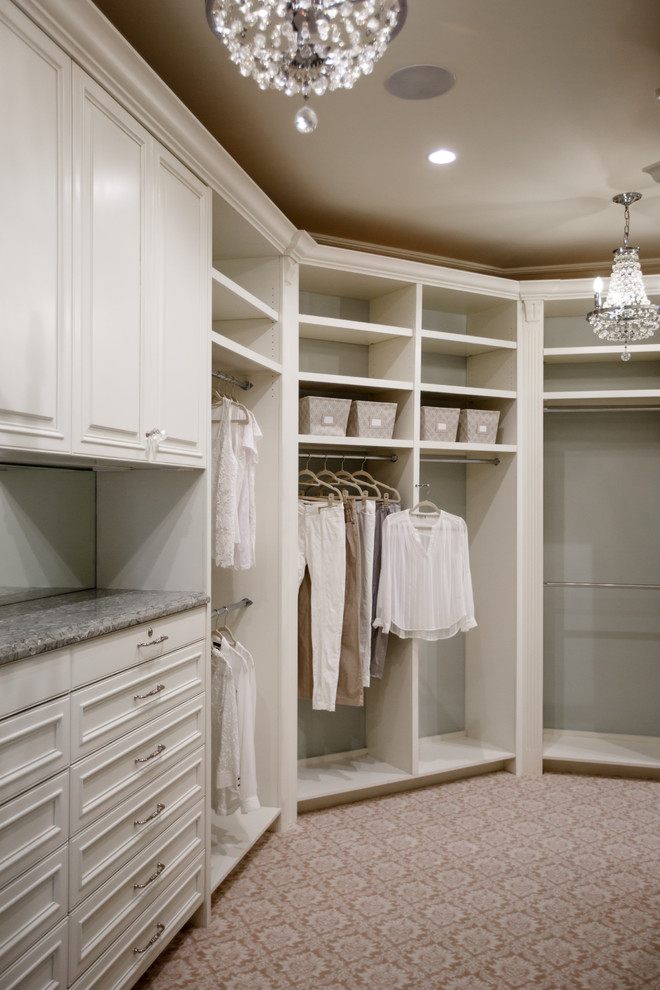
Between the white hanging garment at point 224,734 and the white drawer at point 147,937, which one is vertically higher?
the white hanging garment at point 224,734

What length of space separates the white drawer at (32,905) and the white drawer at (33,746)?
0.61 feet

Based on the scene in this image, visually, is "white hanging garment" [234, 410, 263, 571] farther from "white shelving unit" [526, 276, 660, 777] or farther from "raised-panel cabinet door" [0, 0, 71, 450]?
"white shelving unit" [526, 276, 660, 777]

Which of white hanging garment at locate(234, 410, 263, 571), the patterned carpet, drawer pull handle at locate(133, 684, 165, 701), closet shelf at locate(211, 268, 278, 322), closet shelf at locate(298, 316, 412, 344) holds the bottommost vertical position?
the patterned carpet

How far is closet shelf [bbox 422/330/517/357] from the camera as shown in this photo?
3715 mm

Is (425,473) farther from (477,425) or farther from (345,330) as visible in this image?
(345,330)

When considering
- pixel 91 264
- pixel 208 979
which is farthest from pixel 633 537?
pixel 91 264

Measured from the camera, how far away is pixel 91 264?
72.1 inches

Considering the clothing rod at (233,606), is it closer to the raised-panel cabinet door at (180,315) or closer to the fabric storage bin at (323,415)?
the raised-panel cabinet door at (180,315)

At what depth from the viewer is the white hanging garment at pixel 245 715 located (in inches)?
107

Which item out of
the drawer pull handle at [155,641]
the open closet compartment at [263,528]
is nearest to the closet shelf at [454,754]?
the open closet compartment at [263,528]

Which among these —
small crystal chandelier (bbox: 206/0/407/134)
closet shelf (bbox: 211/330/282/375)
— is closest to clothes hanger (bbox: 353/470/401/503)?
closet shelf (bbox: 211/330/282/375)

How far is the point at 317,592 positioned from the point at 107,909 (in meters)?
1.70

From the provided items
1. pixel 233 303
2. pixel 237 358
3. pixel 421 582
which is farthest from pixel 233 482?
pixel 421 582

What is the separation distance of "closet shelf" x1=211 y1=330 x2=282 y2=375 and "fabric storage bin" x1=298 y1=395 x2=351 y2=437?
31cm
